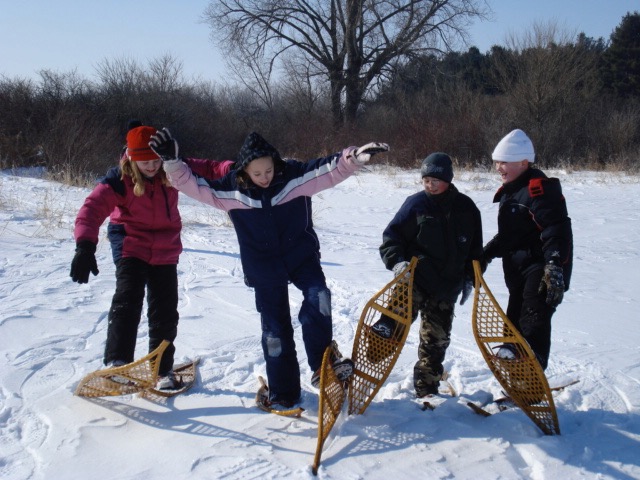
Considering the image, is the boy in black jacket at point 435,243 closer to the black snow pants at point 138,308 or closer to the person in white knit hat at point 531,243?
the person in white knit hat at point 531,243

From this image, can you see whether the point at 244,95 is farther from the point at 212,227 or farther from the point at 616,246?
the point at 616,246

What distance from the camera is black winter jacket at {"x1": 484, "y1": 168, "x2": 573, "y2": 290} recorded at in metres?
2.89

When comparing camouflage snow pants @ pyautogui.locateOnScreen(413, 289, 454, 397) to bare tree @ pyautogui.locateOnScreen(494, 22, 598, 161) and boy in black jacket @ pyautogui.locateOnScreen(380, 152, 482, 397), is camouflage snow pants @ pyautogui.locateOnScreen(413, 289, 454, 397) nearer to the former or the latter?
boy in black jacket @ pyautogui.locateOnScreen(380, 152, 482, 397)

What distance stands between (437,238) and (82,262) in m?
1.91

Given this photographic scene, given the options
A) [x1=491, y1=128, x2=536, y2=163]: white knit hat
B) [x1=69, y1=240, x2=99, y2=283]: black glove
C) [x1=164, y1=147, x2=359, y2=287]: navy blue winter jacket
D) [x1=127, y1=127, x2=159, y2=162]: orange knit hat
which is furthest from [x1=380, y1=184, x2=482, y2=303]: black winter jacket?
[x1=69, y1=240, x2=99, y2=283]: black glove

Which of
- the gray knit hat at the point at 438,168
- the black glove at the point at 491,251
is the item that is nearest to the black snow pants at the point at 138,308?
the gray knit hat at the point at 438,168

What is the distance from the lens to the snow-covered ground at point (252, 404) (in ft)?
7.94

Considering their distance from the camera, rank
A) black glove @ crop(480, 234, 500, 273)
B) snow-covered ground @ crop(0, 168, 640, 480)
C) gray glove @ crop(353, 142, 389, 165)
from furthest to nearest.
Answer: black glove @ crop(480, 234, 500, 273) → gray glove @ crop(353, 142, 389, 165) → snow-covered ground @ crop(0, 168, 640, 480)

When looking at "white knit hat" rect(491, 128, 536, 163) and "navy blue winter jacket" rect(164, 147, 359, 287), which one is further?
"white knit hat" rect(491, 128, 536, 163)

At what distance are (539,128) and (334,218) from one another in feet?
34.0

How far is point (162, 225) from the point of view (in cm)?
324

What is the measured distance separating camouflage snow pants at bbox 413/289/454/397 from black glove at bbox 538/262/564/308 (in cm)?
54

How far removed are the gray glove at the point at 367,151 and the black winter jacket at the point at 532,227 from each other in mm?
963

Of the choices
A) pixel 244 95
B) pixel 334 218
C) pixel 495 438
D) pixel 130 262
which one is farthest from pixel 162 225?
pixel 244 95
